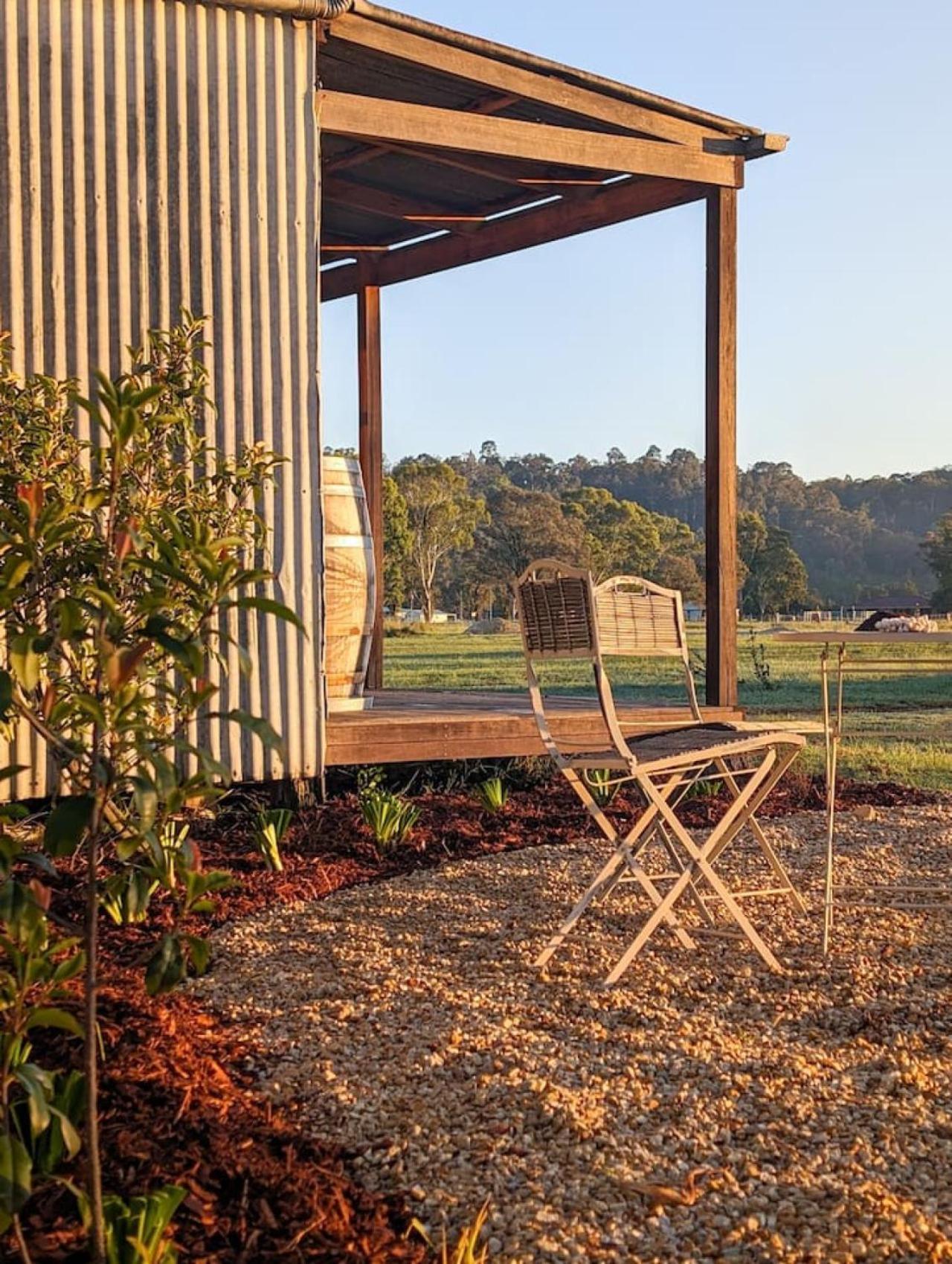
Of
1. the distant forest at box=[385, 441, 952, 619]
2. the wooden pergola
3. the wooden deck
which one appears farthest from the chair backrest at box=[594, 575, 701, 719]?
the distant forest at box=[385, 441, 952, 619]

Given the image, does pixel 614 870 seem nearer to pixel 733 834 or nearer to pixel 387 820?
pixel 733 834

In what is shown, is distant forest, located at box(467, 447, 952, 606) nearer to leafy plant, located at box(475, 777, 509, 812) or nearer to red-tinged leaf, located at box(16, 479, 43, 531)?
leafy plant, located at box(475, 777, 509, 812)

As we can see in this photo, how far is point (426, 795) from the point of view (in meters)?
6.67

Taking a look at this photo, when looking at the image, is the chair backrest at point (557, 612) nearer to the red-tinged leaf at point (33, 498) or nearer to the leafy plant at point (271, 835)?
the leafy plant at point (271, 835)

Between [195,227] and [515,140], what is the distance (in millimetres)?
1763

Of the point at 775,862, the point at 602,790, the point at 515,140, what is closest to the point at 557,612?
the point at 775,862

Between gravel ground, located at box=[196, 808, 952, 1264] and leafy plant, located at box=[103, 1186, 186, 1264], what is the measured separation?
489 millimetres

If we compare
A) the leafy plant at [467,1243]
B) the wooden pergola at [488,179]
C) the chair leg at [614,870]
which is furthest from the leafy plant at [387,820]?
the leafy plant at [467,1243]

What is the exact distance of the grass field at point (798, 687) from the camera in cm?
1120

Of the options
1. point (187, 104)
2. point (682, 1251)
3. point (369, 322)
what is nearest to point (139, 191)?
point (187, 104)

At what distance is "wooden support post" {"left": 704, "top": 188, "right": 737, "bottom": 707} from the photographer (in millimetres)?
7398

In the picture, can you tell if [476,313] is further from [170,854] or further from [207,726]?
[170,854]

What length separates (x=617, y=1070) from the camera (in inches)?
122

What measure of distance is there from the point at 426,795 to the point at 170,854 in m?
4.50
